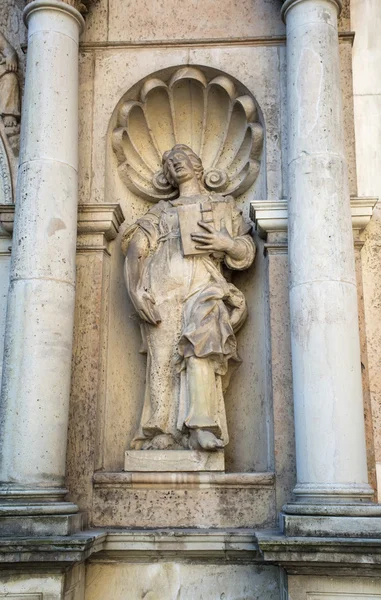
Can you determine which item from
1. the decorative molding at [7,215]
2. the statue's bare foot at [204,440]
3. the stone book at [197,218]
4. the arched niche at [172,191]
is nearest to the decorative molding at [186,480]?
the statue's bare foot at [204,440]

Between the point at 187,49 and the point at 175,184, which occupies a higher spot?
the point at 187,49

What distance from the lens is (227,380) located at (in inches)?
266

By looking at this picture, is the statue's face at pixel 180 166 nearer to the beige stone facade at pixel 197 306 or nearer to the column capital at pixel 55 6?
the beige stone facade at pixel 197 306

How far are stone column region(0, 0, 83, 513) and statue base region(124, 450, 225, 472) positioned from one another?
0.72m

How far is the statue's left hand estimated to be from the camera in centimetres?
664

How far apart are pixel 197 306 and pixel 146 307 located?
448 mm

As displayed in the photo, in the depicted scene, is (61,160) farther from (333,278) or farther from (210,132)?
(333,278)

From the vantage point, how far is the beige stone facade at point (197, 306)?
5547 mm

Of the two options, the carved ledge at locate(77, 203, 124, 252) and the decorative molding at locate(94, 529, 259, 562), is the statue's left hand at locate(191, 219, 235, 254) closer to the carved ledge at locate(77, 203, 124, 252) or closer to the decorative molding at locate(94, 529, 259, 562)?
the carved ledge at locate(77, 203, 124, 252)

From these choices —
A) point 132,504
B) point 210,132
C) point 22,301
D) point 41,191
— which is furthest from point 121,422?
point 210,132

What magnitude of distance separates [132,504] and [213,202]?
278 centimetres

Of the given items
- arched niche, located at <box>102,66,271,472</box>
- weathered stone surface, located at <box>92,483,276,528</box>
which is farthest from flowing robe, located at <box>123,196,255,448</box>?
weathered stone surface, located at <box>92,483,276,528</box>

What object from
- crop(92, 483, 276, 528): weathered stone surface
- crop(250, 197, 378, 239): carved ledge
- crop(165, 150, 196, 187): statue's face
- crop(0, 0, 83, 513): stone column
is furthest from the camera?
crop(165, 150, 196, 187): statue's face

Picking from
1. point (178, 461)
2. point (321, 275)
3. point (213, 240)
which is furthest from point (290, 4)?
point (178, 461)
